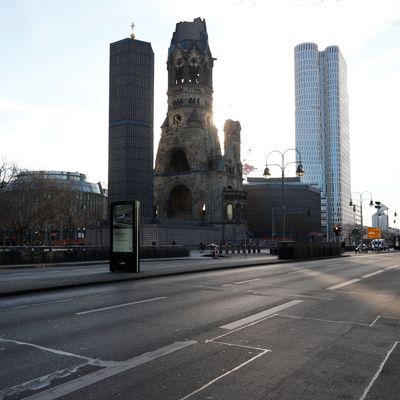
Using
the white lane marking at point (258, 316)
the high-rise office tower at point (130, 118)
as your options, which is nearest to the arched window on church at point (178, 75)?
the high-rise office tower at point (130, 118)

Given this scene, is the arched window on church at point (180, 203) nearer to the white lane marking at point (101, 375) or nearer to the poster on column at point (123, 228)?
the poster on column at point (123, 228)

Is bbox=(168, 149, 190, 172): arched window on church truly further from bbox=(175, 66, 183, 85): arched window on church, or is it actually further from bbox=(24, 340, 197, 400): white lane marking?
bbox=(24, 340, 197, 400): white lane marking

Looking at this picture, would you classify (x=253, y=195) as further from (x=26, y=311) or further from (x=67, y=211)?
(x=26, y=311)

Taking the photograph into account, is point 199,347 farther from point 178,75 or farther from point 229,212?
point 178,75

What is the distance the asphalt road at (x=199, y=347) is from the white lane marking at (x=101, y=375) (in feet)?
0.04

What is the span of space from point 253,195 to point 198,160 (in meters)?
39.7

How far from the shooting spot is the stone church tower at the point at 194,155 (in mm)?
97375

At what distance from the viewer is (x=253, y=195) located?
441ft

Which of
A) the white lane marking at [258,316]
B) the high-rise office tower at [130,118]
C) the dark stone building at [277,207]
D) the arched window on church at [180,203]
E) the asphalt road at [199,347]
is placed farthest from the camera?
the dark stone building at [277,207]

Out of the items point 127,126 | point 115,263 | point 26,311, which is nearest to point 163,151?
point 127,126

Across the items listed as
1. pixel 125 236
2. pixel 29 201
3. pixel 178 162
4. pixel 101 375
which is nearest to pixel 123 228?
pixel 125 236

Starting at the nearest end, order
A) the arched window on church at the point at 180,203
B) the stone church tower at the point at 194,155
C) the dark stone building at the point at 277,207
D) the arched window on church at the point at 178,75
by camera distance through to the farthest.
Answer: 1. the stone church tower at the point at 194,155
2. the arched window on church at the point at 180,203
3. the arched window on church at the point at 178,75
4. the dark stone building at the point at 277,207

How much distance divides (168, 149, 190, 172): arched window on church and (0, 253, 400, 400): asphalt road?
9153 centimetres

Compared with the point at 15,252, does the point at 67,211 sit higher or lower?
higher
